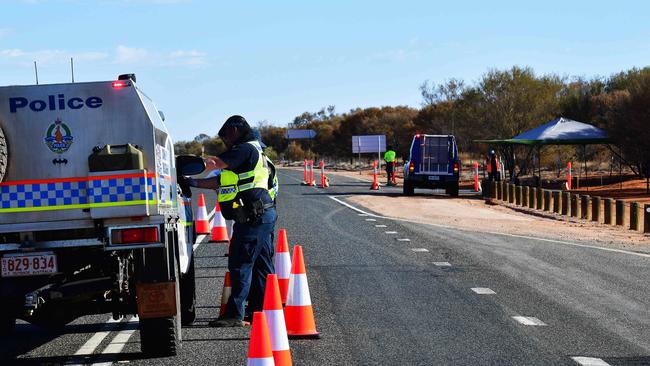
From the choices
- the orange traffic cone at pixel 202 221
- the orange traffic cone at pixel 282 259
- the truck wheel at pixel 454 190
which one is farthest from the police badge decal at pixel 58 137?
the truck wheel at pixel 454 190

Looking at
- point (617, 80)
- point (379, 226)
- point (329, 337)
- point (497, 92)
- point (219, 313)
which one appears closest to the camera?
point (329, 337)

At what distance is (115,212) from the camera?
7.23 meters

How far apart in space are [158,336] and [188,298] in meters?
1.72

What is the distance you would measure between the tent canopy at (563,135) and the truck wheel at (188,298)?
28.8 metres

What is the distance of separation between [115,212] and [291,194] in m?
29.1

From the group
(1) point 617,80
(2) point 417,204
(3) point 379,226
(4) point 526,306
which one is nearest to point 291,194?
(2) point 417,204

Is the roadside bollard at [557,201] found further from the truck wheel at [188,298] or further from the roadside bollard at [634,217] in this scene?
the truck wheel at [188,298]

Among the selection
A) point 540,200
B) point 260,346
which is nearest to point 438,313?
point 260,346

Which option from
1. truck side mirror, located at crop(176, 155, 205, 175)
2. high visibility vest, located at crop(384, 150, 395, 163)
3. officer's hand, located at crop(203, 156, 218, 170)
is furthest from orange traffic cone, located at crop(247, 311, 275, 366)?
high visibility vest, located at crop(384, 150, 395, 163)

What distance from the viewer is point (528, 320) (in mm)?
9648

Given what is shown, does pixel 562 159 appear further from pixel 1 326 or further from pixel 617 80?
pixel 1 326

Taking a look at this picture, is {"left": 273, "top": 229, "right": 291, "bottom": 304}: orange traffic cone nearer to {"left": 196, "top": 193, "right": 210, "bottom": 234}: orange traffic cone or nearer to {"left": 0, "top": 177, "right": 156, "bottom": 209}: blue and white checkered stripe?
{"left": 0, "top": 177, "right": 156, "bottom": 209}: blue and white checkered stripe

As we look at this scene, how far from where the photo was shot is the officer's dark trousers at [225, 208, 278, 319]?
9297 millimetres

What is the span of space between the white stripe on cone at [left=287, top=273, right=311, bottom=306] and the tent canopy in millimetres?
29094
